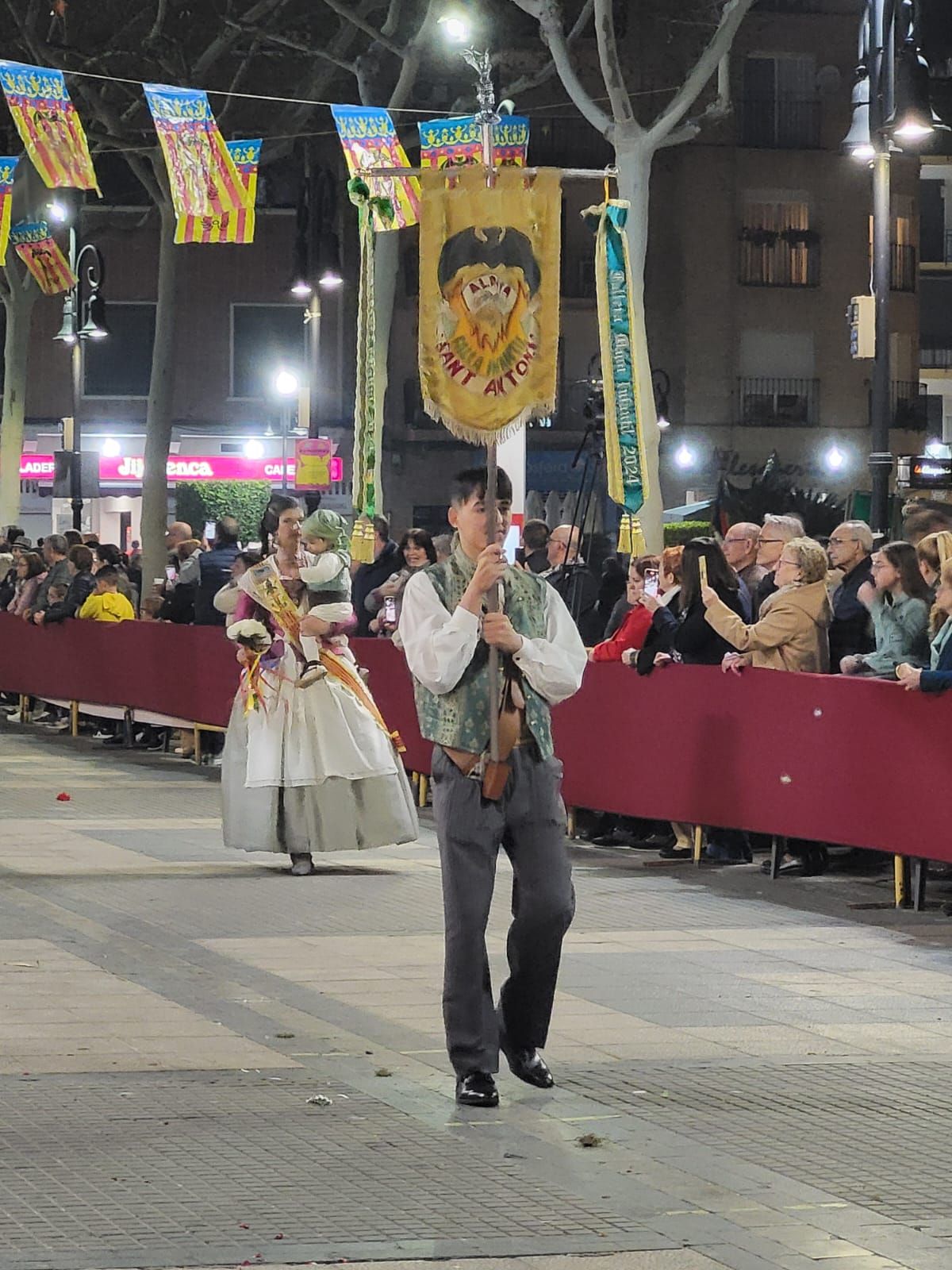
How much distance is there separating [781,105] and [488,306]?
160 ft

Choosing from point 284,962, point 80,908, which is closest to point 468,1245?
point 284,962

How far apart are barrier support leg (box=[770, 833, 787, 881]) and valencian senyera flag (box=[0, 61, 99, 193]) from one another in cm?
1350

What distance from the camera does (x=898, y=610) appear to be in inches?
522

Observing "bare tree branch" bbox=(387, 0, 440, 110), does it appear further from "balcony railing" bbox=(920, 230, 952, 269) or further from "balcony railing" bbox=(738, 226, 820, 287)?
"balcony railing" bbox=(920, 230, 952, 269)

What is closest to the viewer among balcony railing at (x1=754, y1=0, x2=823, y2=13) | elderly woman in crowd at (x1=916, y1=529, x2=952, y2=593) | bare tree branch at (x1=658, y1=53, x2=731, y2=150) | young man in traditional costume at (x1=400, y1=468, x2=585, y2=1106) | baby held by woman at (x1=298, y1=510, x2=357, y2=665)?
young man in traditional costume at (x1=400, y1=468, x2=585, y2=1106)

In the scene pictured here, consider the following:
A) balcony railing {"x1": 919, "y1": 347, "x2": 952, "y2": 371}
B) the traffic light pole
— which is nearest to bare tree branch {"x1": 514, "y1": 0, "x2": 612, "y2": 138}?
the traffic light pole

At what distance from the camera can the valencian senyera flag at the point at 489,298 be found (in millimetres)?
8883

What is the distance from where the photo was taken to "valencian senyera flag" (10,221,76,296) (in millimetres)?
37125

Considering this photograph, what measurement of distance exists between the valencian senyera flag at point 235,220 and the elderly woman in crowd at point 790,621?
535 inches

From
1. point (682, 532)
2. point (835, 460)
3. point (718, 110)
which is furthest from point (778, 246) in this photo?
point (718, 110)

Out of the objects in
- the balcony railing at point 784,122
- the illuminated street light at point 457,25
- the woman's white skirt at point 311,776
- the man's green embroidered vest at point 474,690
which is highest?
the balcony railing at point 784,122

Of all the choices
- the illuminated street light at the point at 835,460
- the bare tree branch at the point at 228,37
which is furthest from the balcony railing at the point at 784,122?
the bare tree branch at the point at 228,37

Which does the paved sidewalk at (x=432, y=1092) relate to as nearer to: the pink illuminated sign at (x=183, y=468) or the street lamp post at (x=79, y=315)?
the street lamp post at (x=79, y=315)

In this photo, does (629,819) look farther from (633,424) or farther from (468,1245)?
(468,1245)
